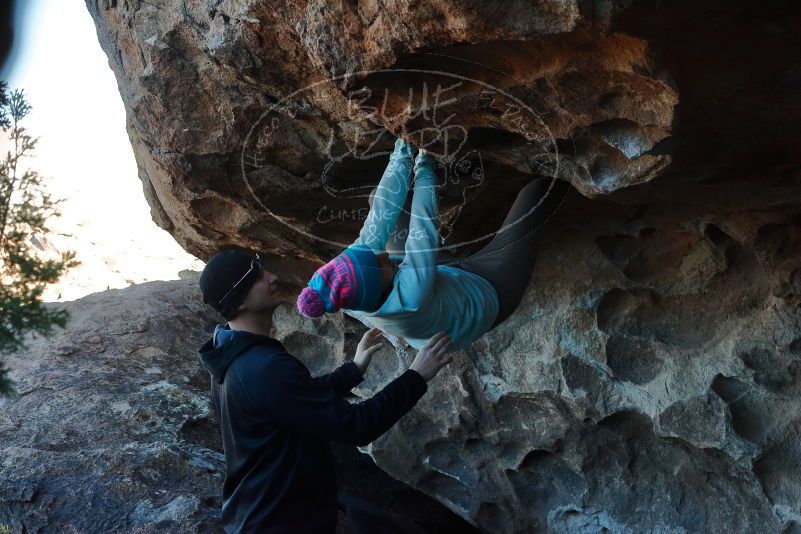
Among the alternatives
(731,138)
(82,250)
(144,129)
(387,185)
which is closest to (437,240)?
(387,185)

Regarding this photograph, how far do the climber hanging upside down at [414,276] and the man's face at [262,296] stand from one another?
11cm

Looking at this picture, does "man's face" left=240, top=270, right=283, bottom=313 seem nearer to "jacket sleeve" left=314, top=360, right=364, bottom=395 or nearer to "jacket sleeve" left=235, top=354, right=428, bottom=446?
"jacket sleeve" left=235, top=354, right=428, bottom=446

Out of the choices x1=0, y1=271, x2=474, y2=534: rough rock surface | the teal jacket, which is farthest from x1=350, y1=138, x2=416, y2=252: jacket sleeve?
x1=0, y1=271, x2=474, y2=534: rough rock surface

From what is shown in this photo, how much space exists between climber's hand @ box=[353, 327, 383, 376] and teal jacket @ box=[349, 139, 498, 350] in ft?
0.31

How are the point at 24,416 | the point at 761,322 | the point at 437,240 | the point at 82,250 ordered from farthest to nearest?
the point at 82,250
the point at 24,416
the point at 761,322
the point at 437,240

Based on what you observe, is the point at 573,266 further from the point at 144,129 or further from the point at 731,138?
the point at 144,129

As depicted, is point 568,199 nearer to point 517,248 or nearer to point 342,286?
point 517,248

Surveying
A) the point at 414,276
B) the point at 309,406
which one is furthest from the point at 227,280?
the point at 414,276

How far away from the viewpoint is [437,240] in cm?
247

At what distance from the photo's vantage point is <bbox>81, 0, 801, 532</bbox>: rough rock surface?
6.15ft

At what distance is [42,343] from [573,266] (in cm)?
284

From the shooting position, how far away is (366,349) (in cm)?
271

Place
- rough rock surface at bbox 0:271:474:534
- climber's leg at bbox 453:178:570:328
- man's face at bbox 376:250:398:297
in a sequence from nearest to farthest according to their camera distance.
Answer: man's face at bbox 376:250:398:297 < climber's leg at bbox 453:178:570:328 < rough rock surface at bbox 0:271:474:534

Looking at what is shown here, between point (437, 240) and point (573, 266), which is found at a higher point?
point (437, 240)
